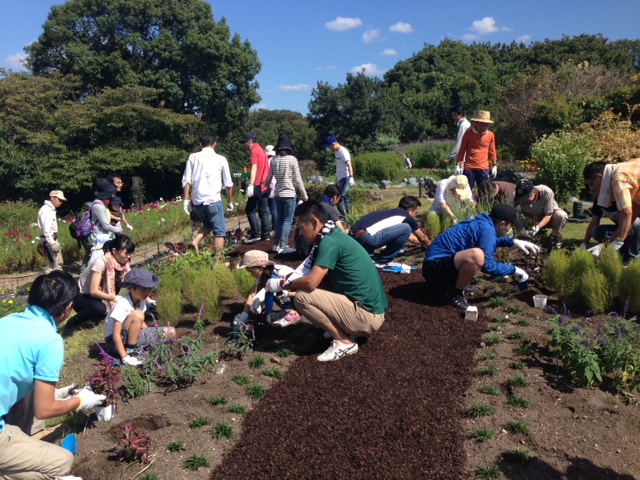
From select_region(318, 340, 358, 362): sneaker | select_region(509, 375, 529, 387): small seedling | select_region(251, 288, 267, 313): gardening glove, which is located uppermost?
select_region(251, 288, 267, 313): gardening glove

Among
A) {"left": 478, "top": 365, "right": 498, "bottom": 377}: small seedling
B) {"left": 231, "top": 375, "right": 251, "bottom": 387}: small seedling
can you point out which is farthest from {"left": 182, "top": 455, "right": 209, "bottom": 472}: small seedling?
{"left": 478, "top": 365, "right": 498, "bottom": 377}: small seedling

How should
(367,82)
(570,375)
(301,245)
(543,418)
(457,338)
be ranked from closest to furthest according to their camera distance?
(543,418)
(570,375)
(457,338)
(301,245)
(367,82)

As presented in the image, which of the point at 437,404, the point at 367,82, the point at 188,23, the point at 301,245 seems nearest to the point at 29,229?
the point at 301,245

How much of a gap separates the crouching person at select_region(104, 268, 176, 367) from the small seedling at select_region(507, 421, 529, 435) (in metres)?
2.76

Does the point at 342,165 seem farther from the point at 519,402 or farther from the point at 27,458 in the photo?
the point at 27,458

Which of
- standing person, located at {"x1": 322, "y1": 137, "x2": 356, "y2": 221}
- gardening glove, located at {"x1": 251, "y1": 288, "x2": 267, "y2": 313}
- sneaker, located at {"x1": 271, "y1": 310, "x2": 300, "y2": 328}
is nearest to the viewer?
gardening glove, located at {"x1": 251, "y1": 288, "x2": 267, "y2": 313}

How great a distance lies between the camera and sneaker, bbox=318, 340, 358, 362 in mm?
4238

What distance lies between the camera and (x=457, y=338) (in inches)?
178

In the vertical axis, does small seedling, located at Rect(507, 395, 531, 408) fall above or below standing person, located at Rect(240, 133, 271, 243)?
below

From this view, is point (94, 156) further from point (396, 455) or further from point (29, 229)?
point (396, 455)

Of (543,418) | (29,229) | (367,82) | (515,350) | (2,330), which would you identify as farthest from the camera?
(367,82)

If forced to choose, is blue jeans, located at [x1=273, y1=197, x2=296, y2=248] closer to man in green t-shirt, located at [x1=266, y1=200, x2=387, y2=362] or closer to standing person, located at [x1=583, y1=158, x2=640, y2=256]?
man in green t-shirt, located at [x1=266, y1=200, x2=387, y2=362]

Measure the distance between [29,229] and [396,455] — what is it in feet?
38.6

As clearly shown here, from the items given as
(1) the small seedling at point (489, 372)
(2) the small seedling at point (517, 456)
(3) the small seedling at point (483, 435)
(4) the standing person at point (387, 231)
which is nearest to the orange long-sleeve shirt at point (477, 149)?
(4) the standing person at point (387, 231)
